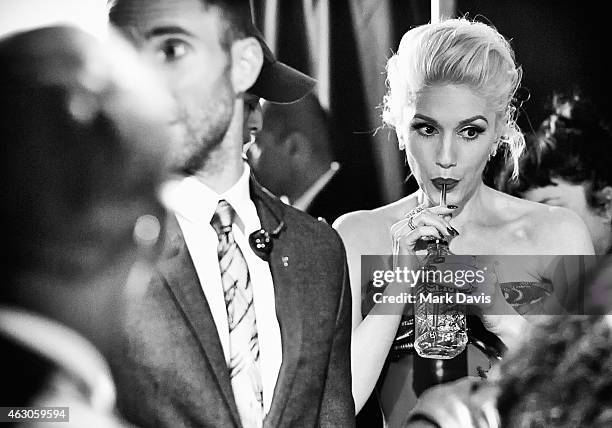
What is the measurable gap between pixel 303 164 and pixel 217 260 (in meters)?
0.45

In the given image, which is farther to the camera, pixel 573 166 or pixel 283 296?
pixel 573 166

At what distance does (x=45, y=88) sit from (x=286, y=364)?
1.26m

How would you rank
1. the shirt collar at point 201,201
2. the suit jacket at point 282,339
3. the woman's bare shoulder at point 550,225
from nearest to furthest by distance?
the suit jacket at point 282,339
the shirt collar at point 201,201
the woman's bare shoulder at point 550,225

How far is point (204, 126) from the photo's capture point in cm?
301

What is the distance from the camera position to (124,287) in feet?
9.62

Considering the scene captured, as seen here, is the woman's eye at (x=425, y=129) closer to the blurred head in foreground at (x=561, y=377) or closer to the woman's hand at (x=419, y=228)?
A: the woman's hand at (x=419, y=228)

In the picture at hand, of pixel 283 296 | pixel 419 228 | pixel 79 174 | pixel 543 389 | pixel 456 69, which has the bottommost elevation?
pixel 543 389

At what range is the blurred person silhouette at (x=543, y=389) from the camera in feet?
9.71

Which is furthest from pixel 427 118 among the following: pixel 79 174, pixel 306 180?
pixel 79 174

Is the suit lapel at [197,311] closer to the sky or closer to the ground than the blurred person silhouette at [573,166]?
closer to the ground

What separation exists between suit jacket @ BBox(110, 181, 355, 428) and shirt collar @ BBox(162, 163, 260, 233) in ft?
0.15

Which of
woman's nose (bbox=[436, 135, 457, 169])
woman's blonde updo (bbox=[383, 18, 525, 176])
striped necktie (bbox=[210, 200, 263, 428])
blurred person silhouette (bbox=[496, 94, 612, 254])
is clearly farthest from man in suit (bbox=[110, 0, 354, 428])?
blurred person silhouette (bbox=[496, 94, 612, 254])

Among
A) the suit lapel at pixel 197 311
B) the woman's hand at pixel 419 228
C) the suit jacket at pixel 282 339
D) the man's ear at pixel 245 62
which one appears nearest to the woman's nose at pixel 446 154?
the woman's hand at pixel 419 228

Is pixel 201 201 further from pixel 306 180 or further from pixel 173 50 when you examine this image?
pixel 173 50
